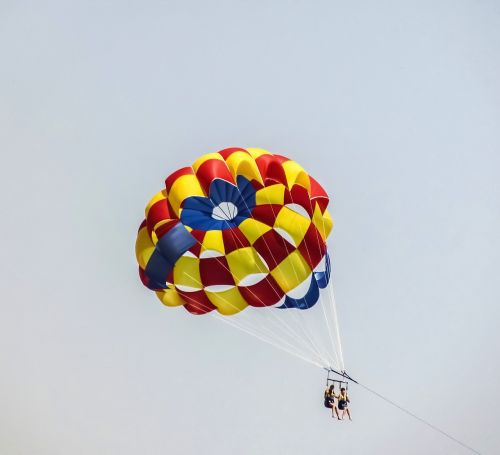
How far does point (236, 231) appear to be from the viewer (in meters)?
14.5

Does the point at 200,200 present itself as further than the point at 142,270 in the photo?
No

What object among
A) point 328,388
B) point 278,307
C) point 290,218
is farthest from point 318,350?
point 290,218

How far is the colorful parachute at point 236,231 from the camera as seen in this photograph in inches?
549

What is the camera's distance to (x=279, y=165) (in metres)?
14.4

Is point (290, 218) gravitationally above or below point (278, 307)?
above

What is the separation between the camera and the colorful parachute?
13938 mm

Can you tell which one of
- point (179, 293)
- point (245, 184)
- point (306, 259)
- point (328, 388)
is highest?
point (245, 184)

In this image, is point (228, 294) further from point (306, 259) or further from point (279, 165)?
point (279, 165)

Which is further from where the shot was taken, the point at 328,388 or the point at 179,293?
the point at 179,293

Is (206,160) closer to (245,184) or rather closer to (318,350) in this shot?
(245,184)

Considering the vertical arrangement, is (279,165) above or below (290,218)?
above

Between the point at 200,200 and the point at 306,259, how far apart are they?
286 cm

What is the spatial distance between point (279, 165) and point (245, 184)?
0.90 metres

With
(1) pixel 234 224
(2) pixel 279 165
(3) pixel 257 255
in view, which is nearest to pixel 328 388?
(3) pixel 257 255
